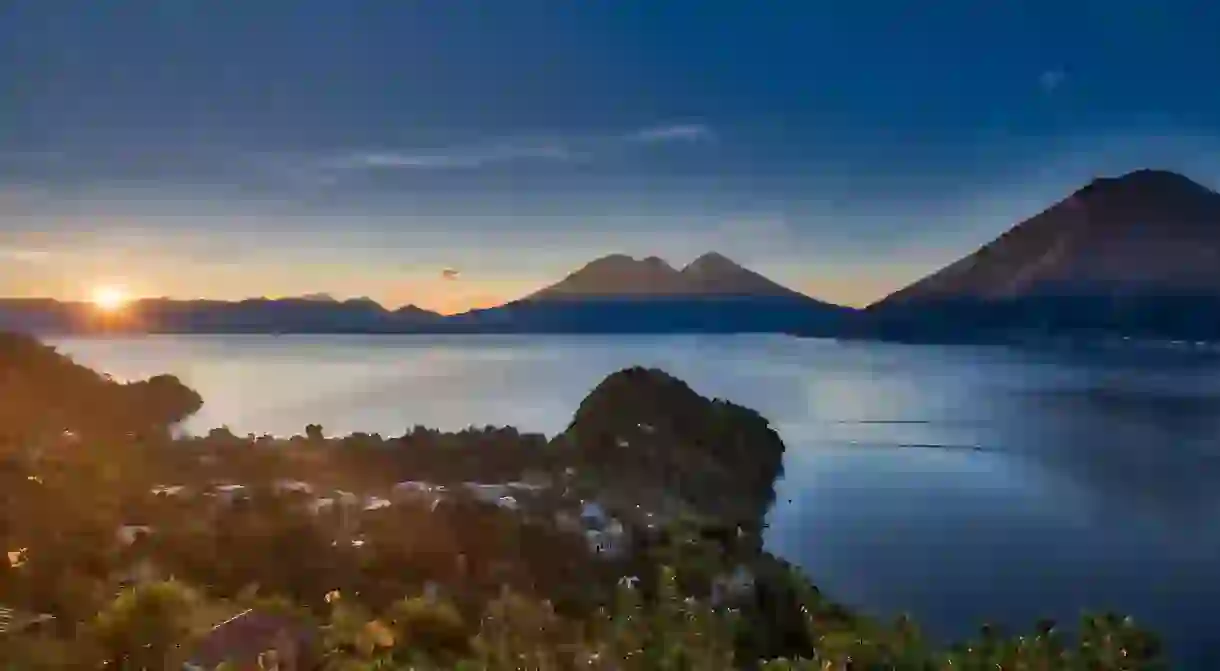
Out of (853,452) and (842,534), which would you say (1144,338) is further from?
(842,534)

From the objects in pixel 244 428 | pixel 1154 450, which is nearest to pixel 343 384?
pixel 244 428

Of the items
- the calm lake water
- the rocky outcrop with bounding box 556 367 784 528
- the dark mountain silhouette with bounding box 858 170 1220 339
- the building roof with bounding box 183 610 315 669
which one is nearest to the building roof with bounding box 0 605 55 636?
the building roof with bounding box 183 610 315 669

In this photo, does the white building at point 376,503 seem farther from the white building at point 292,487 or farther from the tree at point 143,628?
the tree at point 143,628

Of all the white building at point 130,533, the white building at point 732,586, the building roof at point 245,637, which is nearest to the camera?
the building roof at point 245,637

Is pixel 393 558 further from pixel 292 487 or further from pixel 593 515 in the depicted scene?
pixel 593 515

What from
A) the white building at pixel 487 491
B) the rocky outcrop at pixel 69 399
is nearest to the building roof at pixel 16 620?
the white building at pixel 487 491

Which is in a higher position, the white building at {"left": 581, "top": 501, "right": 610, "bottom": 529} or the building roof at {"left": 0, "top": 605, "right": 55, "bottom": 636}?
the building roof at {"left": 0, "top": 605, "right": 55, "bottom": 636}

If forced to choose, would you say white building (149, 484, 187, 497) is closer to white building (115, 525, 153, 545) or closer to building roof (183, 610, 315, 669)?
white building (115, 525, 153, 545)
